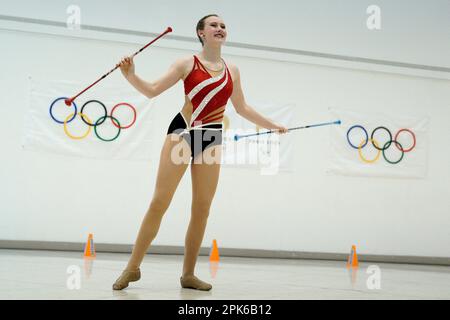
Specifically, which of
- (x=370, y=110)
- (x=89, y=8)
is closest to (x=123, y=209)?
(x=89, y=8)

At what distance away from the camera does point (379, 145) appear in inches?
397

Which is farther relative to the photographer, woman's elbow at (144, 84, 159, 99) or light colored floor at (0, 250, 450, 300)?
woman's elbow at (144, 84, 159, 99)

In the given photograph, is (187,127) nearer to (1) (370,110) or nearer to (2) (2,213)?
(2) (2,213)

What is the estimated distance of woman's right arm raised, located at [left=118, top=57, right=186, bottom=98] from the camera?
12.8 feet

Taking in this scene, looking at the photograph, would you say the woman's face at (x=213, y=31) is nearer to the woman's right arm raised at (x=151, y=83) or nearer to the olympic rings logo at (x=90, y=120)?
the woman's right arm raised at (x=151, y=83)

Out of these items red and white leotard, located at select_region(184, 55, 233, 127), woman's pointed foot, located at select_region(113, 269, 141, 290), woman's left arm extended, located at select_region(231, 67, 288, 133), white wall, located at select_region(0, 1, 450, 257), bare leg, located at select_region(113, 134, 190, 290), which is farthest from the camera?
white wall, located at select_region(0, 1, 450, 257)

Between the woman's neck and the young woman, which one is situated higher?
the woman's neck

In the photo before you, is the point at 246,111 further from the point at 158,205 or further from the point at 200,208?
the point at 158,205

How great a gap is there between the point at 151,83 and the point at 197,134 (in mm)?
470

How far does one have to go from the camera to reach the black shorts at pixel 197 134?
4.13m

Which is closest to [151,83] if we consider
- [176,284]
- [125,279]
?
[125,279]

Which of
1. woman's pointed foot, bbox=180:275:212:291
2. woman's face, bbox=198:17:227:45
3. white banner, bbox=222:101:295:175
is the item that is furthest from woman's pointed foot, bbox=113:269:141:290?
white banner, bbox=222:101:295:175

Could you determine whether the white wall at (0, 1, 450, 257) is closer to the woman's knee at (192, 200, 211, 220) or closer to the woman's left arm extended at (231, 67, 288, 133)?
the woman's left arm extended at (231, 67, 288, 133)

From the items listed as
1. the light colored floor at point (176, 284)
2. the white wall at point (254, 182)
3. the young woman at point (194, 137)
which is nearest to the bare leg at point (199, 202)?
the young woman at point (194, 137)
